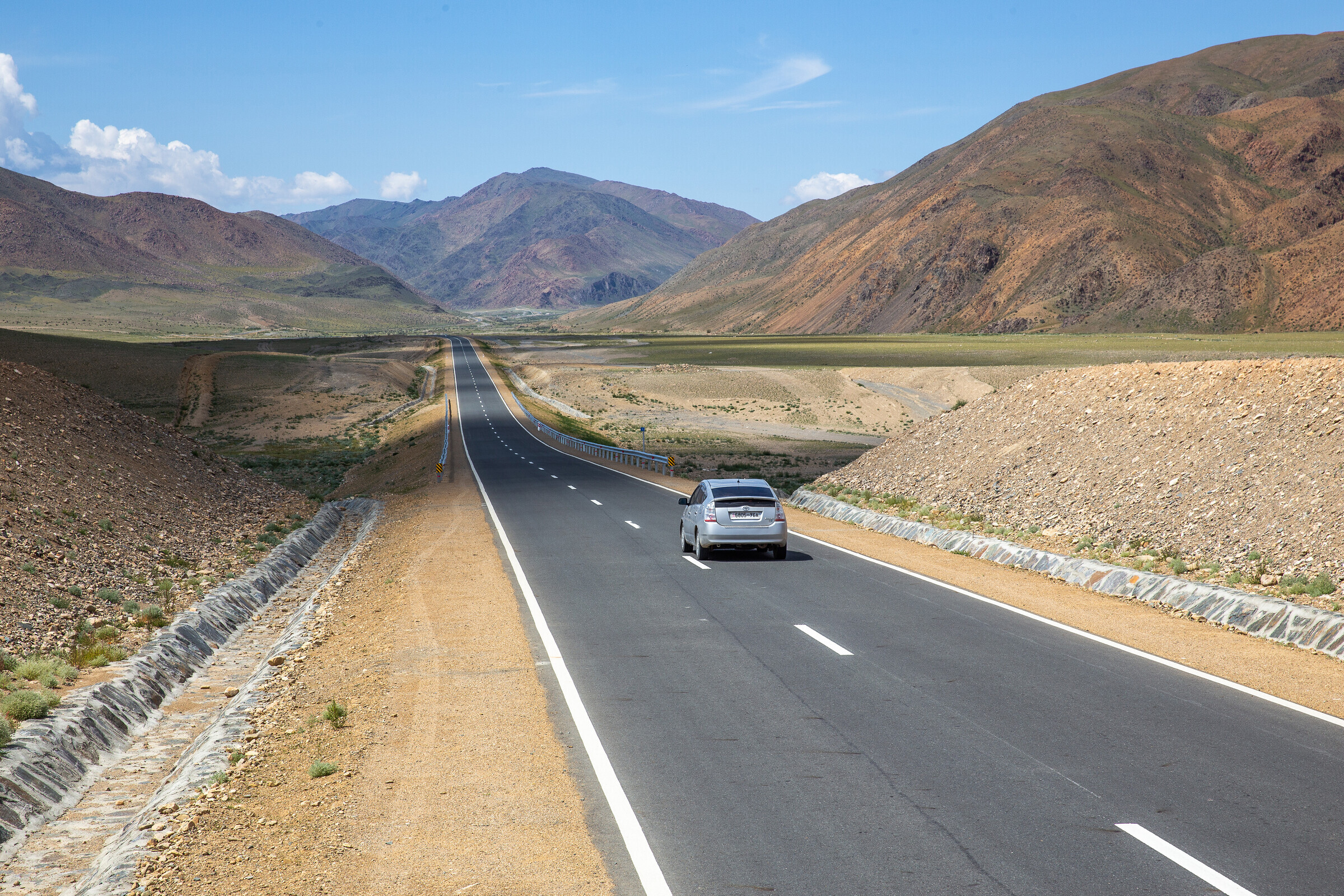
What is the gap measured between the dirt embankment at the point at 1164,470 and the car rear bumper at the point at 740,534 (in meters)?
5.24

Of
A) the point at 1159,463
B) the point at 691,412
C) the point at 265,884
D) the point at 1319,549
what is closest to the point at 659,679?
the point at 265,884

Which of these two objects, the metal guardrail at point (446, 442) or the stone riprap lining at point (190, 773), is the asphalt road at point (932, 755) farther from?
the metal guardrail at point (446, 442)

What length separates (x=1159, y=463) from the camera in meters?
21.0

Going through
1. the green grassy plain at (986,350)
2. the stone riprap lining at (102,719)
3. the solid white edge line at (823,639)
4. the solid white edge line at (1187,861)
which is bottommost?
the stone riprap lining at (102,719)

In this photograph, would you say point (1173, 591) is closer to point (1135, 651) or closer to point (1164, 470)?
point (1135, 651)

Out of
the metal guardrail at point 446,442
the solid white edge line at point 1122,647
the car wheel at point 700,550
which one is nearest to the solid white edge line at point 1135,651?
the solid white edge line at point 1122,647

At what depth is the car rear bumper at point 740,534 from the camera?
19750 mm

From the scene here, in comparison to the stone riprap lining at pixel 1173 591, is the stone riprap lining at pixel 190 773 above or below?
below

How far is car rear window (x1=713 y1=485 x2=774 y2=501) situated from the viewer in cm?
1984

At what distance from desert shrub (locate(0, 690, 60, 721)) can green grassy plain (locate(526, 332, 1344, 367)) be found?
257ft

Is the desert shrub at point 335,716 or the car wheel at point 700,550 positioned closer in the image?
the desert shrub at point 335,716

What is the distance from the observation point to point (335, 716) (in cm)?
994

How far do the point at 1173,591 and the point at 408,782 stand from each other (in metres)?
11.6

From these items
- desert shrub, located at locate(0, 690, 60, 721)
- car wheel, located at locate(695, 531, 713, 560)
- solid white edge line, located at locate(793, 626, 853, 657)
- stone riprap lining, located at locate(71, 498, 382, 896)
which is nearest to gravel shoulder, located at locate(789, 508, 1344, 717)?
car wheel, located at locate(695, 531, 713, 560)
